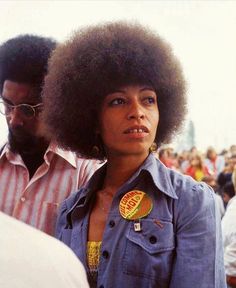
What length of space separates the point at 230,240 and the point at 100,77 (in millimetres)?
1485

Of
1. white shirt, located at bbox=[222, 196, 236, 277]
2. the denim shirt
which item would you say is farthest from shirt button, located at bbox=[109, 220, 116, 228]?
white shirt, located at bbox=[222, 196, 236, 277]

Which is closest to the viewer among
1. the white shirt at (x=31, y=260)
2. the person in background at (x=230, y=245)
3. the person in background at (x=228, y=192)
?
the white shirt at (x=31, y=260)

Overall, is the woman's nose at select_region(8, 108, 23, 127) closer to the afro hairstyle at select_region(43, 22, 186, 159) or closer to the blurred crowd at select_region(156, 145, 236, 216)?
the afro hairstyle at select_region(43, 22, 186, 159)

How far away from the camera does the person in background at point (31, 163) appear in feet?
5.83

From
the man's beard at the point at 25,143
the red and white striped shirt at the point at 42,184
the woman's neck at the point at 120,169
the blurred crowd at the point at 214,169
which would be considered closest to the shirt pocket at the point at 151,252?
the woman's neck at the point at 120,169

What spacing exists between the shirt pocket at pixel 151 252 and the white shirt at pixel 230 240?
1.34 metres

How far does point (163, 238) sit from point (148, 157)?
302 mm

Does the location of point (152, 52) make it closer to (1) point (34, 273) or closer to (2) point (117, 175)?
(2) point (117, 175)

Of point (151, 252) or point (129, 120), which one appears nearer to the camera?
point (151, 252)

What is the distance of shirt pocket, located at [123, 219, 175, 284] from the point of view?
134 cm

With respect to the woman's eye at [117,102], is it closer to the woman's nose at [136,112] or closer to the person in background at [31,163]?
the woman's nose at [136,112]

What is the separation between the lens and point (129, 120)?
150 cm

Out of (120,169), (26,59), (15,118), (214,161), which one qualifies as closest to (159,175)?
(120,169)

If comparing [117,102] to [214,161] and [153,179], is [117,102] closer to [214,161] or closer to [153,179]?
[153,179]
